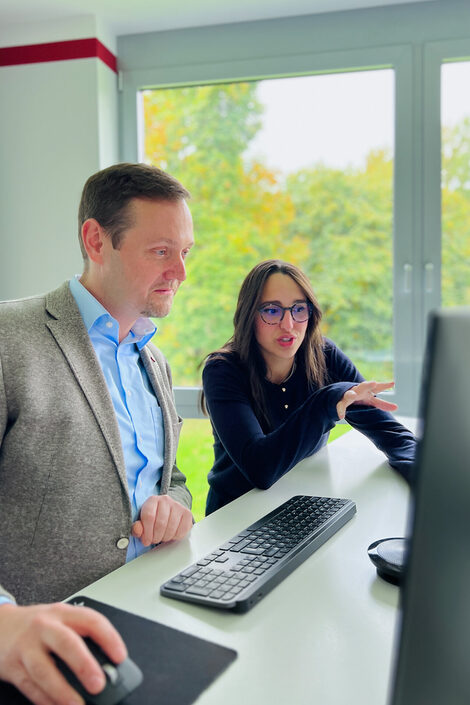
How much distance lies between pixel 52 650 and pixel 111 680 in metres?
0.07

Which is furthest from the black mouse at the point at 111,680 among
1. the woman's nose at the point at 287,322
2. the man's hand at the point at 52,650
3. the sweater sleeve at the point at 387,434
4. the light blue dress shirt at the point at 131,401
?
the woman's nose at the point at 287,322

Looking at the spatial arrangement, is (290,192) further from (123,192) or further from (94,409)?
(94,409)

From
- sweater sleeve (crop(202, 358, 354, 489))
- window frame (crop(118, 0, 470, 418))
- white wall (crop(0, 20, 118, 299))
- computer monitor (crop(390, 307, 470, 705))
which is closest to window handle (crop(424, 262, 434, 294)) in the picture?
window frame (crop(118, 0, 470, 418))

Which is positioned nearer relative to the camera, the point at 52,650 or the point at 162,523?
the point at 52,650

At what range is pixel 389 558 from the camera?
3.14 feet

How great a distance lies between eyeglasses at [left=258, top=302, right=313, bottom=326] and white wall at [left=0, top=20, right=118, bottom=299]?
1511 mm

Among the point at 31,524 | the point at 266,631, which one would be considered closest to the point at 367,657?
the point at 266,631

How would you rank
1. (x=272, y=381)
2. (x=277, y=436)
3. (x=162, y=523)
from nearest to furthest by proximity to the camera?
1. (x=162, y=523)
2. (x=277, y=436)
3. (x=272, y=381)

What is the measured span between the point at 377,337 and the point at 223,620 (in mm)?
2322

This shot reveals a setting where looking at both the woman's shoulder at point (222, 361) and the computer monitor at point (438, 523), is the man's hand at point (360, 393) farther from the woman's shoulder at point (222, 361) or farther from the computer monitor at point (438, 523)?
the computer monitor at point (438, 523)

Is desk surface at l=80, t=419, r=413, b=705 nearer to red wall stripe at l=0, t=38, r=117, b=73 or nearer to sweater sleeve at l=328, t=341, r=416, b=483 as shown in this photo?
sweater sleeve at l=328, t=341, r=416, b=483

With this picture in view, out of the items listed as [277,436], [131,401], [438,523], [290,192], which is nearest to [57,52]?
[290,192]

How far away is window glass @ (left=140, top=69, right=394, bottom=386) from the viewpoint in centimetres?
296

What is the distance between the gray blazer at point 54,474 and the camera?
1.17 meters
